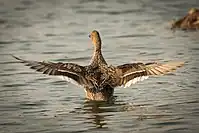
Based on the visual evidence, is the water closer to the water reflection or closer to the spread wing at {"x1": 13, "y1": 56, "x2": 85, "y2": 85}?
the water reflection

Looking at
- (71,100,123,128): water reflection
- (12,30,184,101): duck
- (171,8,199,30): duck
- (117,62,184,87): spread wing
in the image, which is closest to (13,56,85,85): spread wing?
(12,30,184,101): duck

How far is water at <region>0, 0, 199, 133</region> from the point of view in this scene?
32.7ft

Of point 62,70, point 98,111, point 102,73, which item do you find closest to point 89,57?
point 102,73

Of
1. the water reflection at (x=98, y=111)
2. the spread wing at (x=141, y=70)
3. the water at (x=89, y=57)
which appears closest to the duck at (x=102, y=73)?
the spread wing at (x=141, y=70)

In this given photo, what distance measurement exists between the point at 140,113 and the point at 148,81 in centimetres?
239

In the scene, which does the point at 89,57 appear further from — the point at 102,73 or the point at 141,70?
the point at 141,70

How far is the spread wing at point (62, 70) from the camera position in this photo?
1073 centimetres

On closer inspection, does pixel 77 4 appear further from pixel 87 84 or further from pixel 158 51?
pixel 87 84

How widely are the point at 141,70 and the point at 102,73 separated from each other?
662 millimetres

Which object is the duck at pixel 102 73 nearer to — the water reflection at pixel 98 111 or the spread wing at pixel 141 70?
the spread wing at pixel 141 70

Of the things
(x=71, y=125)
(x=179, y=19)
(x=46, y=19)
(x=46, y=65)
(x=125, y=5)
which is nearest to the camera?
(x=71, y=125)

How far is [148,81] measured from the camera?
12.7 metres

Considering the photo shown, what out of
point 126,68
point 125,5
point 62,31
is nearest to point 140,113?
point 126,68

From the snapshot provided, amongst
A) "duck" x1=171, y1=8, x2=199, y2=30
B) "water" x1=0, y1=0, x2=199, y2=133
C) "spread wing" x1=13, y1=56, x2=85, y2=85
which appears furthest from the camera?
"duck" x1=171, y1=8, x2=199, y2=30
